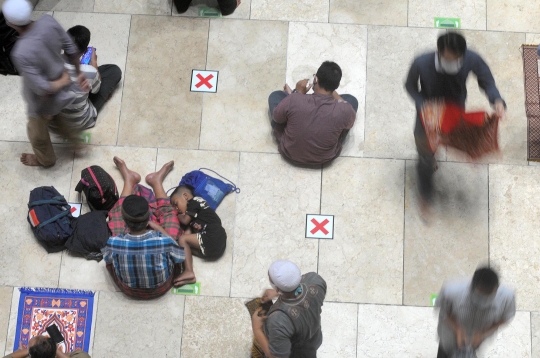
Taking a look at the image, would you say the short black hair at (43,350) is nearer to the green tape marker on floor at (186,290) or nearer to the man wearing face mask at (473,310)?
the green tape marker on floor at (186,290)

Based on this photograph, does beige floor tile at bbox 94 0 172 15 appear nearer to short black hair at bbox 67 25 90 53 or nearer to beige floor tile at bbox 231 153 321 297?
short black hair at bbox 67 25 90 53

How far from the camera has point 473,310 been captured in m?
4.28

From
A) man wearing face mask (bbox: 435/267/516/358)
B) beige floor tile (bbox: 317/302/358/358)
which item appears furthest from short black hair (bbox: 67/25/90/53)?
man wearing face mask (bbox: 435/267/516/358)

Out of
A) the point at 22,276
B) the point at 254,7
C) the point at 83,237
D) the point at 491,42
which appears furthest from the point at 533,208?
the point at 22,276

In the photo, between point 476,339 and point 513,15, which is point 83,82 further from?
point 513,15

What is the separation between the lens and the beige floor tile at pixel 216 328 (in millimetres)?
5363

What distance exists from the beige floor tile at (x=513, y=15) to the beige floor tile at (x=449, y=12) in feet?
0.25

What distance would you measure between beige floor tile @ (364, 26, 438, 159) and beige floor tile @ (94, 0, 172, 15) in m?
1.83

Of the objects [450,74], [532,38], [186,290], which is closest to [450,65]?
[450,74]

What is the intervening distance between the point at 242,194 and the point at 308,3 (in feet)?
6.12

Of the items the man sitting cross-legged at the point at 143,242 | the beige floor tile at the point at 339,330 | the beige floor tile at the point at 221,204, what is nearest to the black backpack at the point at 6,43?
the man sitting cross-legged at the point at 143,242

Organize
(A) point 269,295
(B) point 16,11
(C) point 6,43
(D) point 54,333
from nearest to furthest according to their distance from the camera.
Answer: (A) point 269,295 < (B) point 16,11 < (D) point 54,333 < (C) point 6,43

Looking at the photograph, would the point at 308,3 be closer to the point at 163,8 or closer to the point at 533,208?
the point at 163,8

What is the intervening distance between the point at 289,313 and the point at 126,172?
2100mm
